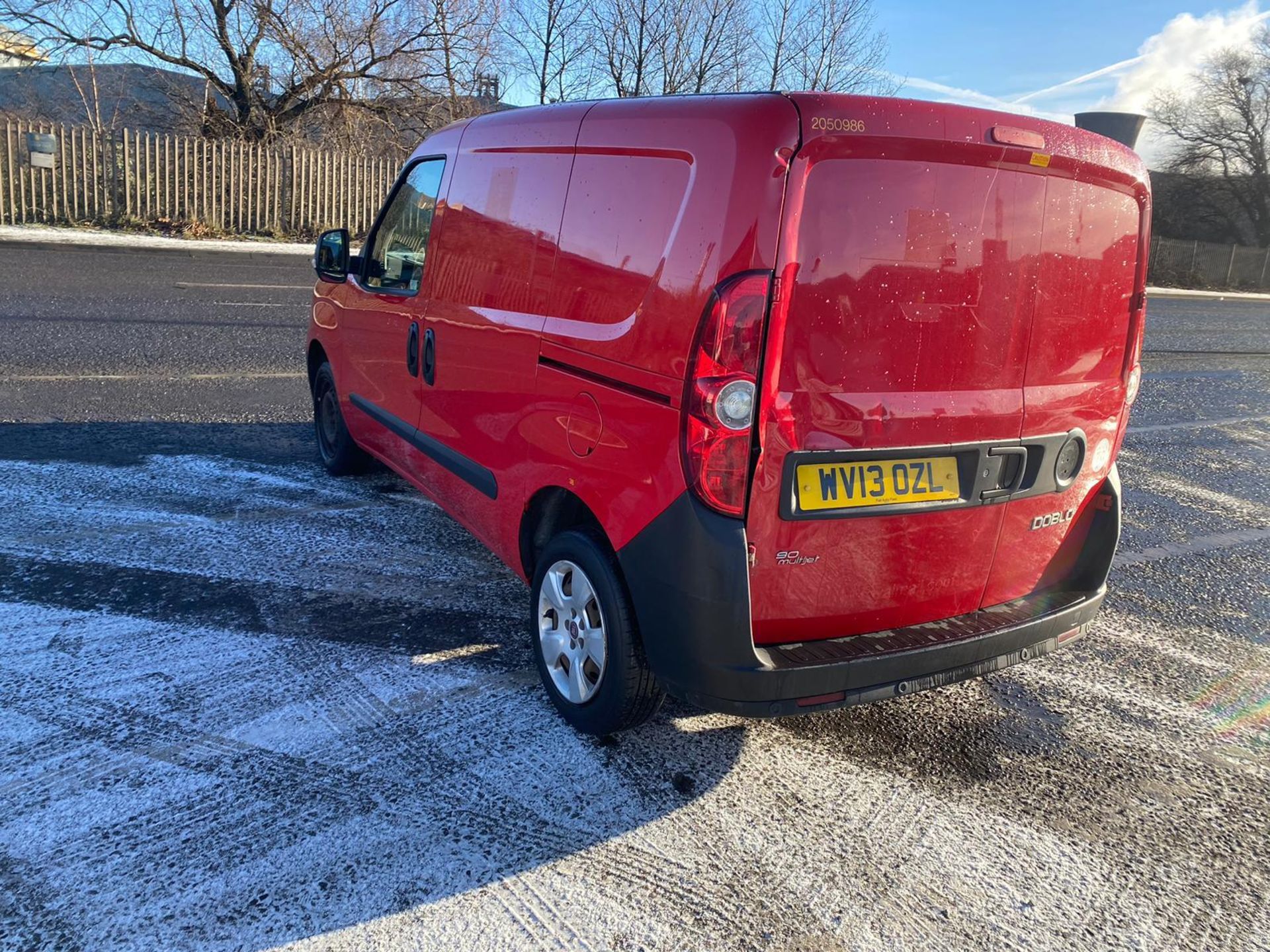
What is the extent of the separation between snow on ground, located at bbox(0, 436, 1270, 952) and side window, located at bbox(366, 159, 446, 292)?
1403 mm

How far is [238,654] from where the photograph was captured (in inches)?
137

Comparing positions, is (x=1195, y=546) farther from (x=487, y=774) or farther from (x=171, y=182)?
(x=171, y=182)

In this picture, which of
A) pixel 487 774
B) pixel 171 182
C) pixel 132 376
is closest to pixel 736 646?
pixel 487 774

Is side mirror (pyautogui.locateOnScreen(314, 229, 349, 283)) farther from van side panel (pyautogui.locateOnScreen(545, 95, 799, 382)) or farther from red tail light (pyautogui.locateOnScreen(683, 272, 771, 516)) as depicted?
red tail light (pyautogui.locateOnScreen(683, 272, 771, 516))

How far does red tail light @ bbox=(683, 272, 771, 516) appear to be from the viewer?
2480mm

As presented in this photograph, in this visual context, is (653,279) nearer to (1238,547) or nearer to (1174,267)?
(1238,547)

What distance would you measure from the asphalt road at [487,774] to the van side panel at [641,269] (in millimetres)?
876

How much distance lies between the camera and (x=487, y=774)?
289 cm

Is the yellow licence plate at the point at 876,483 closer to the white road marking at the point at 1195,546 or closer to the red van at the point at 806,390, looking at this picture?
the red van at the point at 806,390

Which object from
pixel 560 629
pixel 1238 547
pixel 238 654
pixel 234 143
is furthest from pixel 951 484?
pixel 234 143

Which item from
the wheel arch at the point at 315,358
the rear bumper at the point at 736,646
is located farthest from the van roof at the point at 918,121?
the wheel arch at the point at 315,358

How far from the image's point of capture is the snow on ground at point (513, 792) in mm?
2381

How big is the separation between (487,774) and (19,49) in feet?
91.9

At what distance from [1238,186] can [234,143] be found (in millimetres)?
43755
